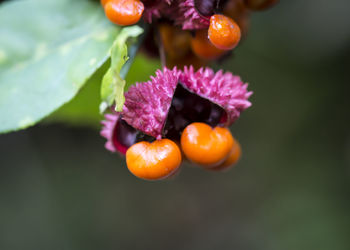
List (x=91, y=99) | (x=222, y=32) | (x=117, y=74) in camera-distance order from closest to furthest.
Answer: (x=117, y=74) → (x=222, y=32) → (x=91, y=99)

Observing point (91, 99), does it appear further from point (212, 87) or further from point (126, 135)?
point (212, 87)

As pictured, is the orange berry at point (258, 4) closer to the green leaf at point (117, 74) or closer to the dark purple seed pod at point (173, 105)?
the dark purple seed pod at point (173, 105)

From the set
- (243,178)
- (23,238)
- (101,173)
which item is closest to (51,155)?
(101,173)

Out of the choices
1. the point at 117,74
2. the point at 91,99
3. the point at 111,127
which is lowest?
the point at 91,99

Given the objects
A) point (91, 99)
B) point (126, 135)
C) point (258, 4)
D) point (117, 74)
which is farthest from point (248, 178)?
point (117, 74)

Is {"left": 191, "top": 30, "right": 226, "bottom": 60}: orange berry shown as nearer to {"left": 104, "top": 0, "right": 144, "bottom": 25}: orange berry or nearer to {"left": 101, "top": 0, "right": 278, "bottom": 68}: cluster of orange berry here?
{"left": 101, "top": 0, "right": 278, "bottom": 68}: cluster of orange berry

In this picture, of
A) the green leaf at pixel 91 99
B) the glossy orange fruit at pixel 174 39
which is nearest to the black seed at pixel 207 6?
the glossy orange fruit at pixel 174 39

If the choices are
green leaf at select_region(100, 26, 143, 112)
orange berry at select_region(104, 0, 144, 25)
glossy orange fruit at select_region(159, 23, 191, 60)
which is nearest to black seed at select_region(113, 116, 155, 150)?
green leaf at select_region(100, 26, 143, 112)
